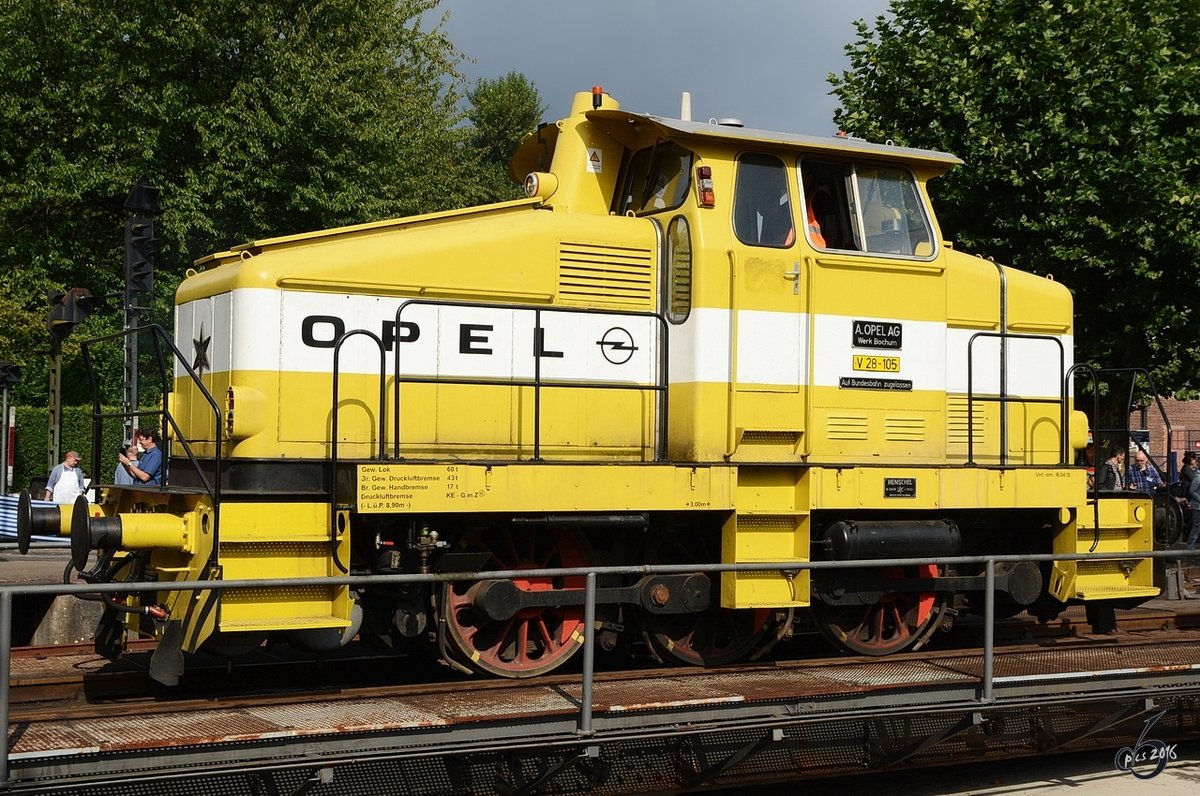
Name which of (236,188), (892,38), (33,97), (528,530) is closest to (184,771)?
(528,530)

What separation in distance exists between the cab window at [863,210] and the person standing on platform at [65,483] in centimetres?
1068

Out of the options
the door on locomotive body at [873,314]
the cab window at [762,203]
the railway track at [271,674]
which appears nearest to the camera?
the railway track at [271,674]

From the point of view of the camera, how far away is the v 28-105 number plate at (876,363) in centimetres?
880

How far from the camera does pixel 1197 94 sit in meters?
18.0

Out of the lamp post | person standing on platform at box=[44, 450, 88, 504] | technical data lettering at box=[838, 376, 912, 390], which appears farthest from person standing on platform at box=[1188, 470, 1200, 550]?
the lamp post

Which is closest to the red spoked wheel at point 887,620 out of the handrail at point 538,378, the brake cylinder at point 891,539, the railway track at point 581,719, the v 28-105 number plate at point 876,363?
the brake cylinder at point 891,539

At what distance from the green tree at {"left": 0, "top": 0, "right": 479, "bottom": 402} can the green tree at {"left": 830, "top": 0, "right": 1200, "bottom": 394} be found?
10943 millimetres

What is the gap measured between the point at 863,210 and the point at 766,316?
1.15 metres

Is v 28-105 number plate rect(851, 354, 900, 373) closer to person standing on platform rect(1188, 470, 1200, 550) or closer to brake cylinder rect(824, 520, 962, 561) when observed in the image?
brake cylinder rect(824, 520, 962, 561)

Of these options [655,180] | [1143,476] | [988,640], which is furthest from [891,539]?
[1143,476]

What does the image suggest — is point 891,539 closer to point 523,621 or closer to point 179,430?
point 523,621

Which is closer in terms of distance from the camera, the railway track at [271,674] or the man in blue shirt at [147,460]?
the railway track at [271,674]

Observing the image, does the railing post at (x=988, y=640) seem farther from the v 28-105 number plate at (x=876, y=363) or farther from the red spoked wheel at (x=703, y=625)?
the v 28-105 number plate at (x=876, y=363)

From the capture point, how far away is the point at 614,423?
8547mm
